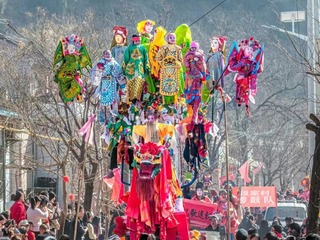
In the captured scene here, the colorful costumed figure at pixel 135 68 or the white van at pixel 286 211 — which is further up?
the colorful costumed figure at pixel 135 68

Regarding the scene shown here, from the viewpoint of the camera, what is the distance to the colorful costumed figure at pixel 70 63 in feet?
61.4

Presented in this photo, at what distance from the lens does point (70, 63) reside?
1873 cm

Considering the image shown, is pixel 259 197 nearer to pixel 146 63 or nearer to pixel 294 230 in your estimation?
pixel 294 230

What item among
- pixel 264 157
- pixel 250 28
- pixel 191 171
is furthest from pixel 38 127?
pixel 250 28

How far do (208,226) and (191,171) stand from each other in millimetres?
1821

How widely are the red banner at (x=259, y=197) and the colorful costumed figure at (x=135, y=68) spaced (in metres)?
12.0

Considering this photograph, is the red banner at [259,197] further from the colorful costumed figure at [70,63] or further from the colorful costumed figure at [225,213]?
the colorful costumed figure at [70,63]

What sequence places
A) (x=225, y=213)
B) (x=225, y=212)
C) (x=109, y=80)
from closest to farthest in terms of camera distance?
(x=109, y=80), (x=225, y=213), (x=225, y=212)

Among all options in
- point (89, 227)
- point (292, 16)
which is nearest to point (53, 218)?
point (89, 227)

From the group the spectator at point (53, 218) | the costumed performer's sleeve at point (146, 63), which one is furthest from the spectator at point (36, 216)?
the costumed performer's sleeve at point (146, 63)

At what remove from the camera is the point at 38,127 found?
24.6 meters

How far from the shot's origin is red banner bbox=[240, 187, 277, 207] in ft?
95.9

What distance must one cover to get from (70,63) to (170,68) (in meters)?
2.24

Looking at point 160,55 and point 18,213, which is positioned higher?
point 160,55
